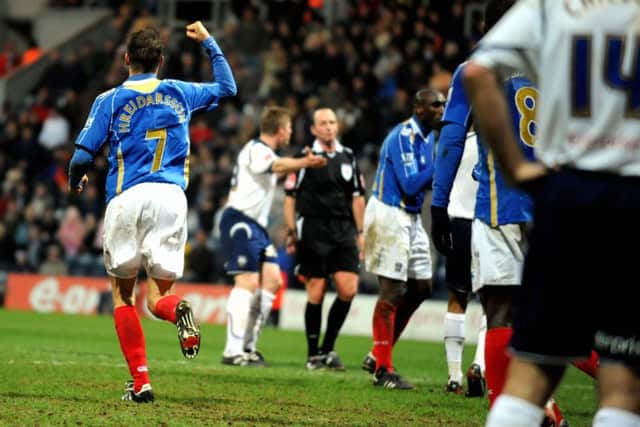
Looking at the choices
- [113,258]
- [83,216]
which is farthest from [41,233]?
[113,258]

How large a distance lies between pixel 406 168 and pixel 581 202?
239 inches

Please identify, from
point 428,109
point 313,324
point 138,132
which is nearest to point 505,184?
point 138,132

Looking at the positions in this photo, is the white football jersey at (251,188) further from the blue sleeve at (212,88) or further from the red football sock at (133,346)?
the red football sock at (133,346)

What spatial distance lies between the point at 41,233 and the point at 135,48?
678 inches

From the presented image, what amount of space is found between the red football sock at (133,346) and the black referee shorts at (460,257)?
2.46 meters

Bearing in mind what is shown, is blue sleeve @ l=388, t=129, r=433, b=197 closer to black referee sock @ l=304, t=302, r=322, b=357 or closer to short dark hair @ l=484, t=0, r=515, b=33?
black referee sock @ l=304, t=302, r=322, b=357

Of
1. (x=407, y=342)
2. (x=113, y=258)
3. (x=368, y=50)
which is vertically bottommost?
(x=407, y=342)

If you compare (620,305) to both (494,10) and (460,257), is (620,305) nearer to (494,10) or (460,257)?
(494,10)

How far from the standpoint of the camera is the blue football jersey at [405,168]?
9805 millimetres

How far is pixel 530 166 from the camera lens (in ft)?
12.4

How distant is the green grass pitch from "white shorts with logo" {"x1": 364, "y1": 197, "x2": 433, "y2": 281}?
37.2 inches

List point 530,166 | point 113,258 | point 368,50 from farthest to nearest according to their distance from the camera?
point 368,50
point 113,258
point 530,166

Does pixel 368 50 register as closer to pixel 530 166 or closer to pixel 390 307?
pixel 390 307

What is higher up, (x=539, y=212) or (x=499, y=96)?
(x=499, y=96)
